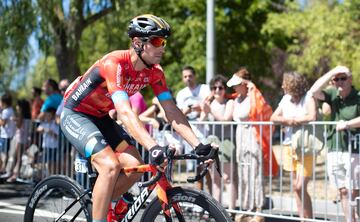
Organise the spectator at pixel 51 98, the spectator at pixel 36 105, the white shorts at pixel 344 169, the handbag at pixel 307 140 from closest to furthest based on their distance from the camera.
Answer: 1. the white shorts at pixel 344 169
2. the handbag at pixel 307 140
3. the spectator at pixel 51 98
4. the spectator at pixel 36 105

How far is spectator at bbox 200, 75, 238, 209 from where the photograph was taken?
8.34 metres

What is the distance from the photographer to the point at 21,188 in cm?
1091

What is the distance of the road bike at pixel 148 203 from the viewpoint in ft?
14.8

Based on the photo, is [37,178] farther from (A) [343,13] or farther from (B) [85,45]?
(B) [85,45]

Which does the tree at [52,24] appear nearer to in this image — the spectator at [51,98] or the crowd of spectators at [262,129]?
the spectator at [51,98]

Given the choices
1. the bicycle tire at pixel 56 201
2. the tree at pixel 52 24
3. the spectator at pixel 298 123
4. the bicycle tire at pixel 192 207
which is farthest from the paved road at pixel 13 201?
the tree at pixel 52 24

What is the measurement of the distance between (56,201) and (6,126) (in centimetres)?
667

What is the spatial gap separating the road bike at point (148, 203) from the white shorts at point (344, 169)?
2521 mm

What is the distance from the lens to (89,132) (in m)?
5.11

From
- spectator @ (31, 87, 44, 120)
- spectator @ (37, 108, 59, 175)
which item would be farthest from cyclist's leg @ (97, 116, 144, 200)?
spectator @ (31, 87, 44, 120)

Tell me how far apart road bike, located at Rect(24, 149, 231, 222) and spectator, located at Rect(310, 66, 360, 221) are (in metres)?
2.51

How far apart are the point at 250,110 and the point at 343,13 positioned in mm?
13167

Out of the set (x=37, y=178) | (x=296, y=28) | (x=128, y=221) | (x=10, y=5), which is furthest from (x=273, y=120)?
(x=296, y=28)

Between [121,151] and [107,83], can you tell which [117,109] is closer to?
[107,83]
